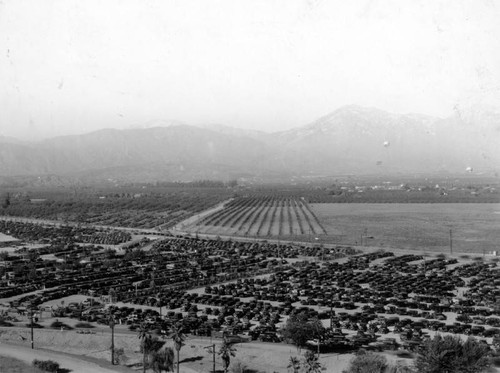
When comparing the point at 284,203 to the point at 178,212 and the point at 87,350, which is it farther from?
the point at 87,350

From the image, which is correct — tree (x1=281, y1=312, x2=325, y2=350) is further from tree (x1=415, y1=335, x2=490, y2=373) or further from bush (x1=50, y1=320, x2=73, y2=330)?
bush (x1=50, y1=320, x2=73, y2=330)

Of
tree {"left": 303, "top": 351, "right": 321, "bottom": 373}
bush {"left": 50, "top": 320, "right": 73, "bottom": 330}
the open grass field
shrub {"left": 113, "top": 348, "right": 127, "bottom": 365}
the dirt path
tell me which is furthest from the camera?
the open grass field

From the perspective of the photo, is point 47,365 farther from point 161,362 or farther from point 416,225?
point 416,225

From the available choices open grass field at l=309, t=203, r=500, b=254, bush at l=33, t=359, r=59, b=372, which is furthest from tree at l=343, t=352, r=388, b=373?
open grass field at l=309, t=203, r=500, b=254

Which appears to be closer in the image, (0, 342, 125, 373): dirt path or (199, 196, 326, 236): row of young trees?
(0, 342, 125, 373): dirt path

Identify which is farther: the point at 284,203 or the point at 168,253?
the point at 284,203

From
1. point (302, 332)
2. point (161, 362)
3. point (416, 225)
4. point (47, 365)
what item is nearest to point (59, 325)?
point (47, 365)

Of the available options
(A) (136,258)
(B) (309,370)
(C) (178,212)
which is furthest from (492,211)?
(B) (309,370)
